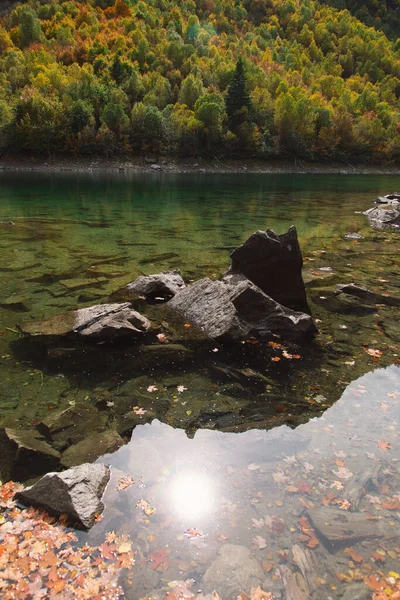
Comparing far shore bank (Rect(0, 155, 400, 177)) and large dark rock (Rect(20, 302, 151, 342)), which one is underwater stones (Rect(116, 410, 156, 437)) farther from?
far shore bank (Rect(0, 155, 400, 177))

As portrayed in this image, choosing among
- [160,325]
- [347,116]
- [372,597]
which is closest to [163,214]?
[160,325]

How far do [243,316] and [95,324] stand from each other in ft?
11.1

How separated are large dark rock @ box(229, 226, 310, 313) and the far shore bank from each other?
74.1 meters

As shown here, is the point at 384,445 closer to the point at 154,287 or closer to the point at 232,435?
the point at 232,435

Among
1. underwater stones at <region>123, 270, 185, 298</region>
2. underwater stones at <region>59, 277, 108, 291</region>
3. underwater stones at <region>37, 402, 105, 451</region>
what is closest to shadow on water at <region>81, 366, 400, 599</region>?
underwater stones at <region>37, 402, 105, 451</region>

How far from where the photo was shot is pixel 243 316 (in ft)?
31.3

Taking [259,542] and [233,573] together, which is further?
[259,542]

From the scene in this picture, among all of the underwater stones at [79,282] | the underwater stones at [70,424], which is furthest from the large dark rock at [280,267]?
the underwater stones at [70,424]

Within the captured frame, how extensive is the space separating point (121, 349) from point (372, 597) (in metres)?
6.15

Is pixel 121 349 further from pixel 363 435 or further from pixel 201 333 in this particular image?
pixel 363 435

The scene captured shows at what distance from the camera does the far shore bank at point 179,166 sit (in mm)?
78562

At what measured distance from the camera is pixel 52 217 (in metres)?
25.5

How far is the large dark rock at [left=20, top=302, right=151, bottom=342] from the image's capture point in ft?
28.9

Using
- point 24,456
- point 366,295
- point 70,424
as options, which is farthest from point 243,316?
point 24,456
